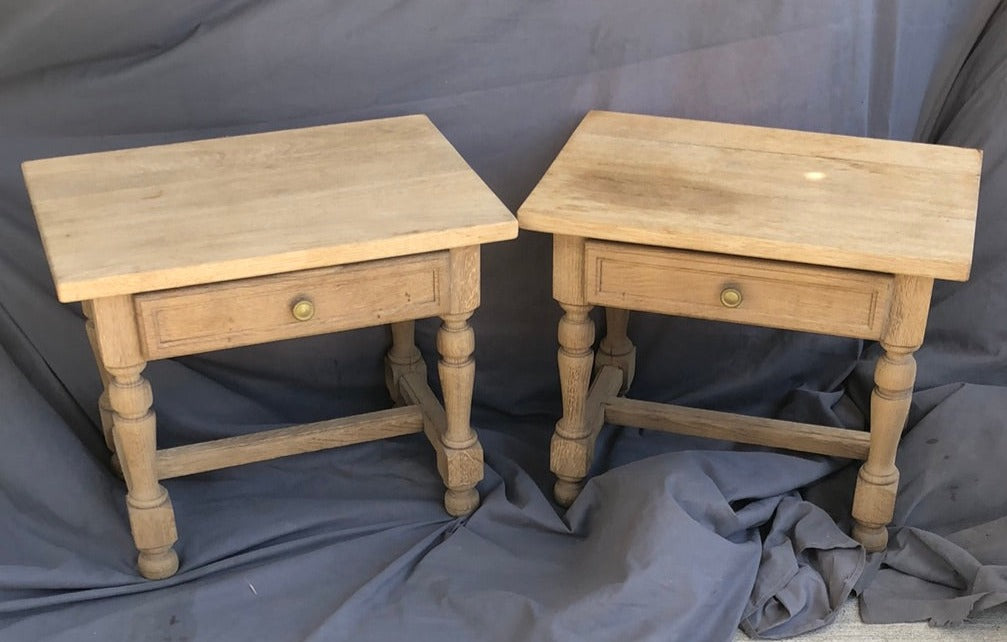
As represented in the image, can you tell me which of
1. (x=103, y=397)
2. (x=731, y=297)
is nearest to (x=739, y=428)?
(x=731, y=297)

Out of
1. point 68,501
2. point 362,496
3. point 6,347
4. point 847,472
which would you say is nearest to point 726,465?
point 847,472

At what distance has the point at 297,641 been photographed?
1.87 metres

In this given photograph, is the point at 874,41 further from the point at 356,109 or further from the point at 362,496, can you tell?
the point at 362,496

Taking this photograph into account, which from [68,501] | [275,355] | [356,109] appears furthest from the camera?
[275,355]

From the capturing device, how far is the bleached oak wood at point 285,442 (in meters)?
2.01

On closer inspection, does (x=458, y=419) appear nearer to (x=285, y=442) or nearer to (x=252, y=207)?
(x=285, y=442)

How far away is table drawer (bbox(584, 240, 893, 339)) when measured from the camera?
1807mm

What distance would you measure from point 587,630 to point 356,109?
3.24ft

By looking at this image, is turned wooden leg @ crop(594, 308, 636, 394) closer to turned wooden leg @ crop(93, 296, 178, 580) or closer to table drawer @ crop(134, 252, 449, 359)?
table drawer @ crop(134, 252, 449, 359)

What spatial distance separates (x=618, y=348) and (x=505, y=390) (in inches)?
9.6

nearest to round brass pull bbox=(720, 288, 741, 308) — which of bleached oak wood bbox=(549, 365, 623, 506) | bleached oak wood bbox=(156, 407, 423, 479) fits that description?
bleached oak wood bbox=(549, 365, 623, 506)

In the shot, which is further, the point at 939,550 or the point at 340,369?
the point at 340,369

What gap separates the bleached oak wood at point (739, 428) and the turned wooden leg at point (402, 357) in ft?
1.27

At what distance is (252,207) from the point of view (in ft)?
6.03
